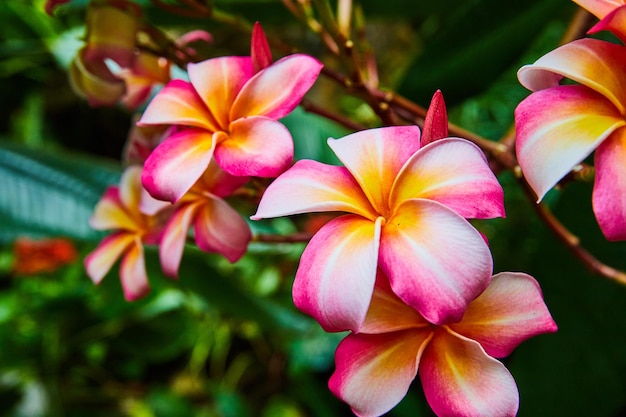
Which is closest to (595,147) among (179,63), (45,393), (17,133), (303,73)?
(303,73)

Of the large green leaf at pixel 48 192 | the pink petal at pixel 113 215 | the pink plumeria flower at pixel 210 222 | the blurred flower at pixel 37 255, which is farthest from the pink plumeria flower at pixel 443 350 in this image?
the blurred flower at pixel 37 255

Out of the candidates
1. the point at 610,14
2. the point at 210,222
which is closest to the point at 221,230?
the point at 210,222

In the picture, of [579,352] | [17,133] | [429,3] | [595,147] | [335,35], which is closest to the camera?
[595,147]

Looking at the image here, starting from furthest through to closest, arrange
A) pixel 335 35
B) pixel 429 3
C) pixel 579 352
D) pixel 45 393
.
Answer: pixel 45 393
pixel 429 3
pixel 579 352
pixel 335 35

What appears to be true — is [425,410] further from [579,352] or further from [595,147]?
[595,147]

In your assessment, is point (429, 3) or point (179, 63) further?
point (429, 3)

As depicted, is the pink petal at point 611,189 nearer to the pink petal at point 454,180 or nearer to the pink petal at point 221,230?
the pink petal at point 454,180

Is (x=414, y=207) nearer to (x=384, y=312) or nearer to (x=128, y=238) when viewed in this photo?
(x=384, y=312)
